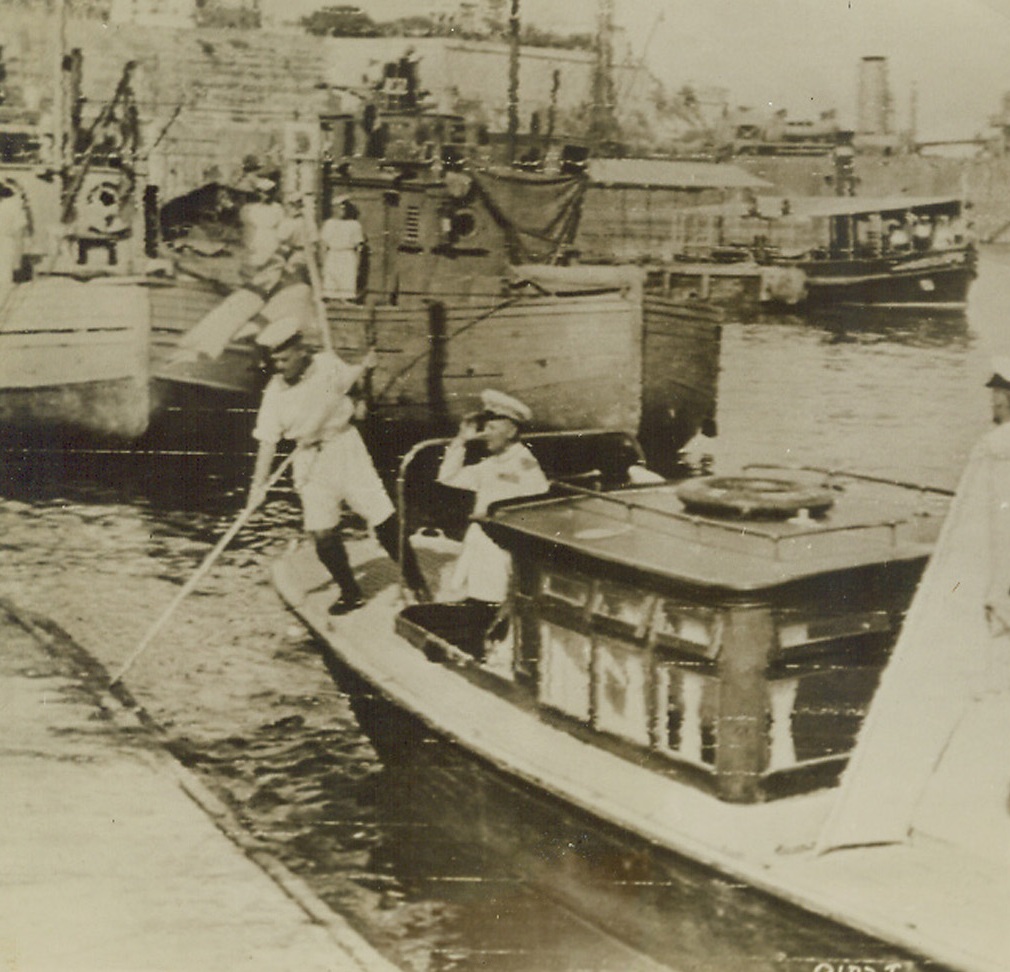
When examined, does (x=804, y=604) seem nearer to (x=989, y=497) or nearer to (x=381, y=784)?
(x=989, y=497)

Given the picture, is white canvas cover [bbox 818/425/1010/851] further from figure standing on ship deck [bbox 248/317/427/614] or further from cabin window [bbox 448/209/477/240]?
cabin window [bbox 448/209/477/240]

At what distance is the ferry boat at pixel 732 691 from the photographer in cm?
240

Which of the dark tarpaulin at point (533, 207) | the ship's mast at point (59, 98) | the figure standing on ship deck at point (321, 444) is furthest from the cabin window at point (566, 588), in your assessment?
the ship's mast at point (59, 98)

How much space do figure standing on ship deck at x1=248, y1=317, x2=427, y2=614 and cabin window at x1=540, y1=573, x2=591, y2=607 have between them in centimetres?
34

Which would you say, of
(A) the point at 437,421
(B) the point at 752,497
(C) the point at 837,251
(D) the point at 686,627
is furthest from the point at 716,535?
(C) the point at 837,251

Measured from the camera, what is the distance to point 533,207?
2.77 m

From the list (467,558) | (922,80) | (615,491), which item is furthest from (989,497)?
(467,558)

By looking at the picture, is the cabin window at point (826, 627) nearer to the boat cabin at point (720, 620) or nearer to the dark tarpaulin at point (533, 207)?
the boat cabin at point (720, 620)

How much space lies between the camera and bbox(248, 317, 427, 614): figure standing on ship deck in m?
2.74

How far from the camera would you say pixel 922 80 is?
2816 millimetres

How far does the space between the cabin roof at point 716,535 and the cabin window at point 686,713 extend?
0.76ft

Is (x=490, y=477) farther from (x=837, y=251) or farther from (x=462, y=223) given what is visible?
(x=837, y=251)

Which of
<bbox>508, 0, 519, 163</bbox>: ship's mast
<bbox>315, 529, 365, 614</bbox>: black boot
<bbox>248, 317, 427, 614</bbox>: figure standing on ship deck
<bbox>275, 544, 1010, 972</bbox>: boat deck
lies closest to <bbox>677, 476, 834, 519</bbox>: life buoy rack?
<bbox>275, 544, 1010, 972</bbox>: boat deck

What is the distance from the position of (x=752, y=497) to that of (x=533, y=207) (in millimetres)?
891
